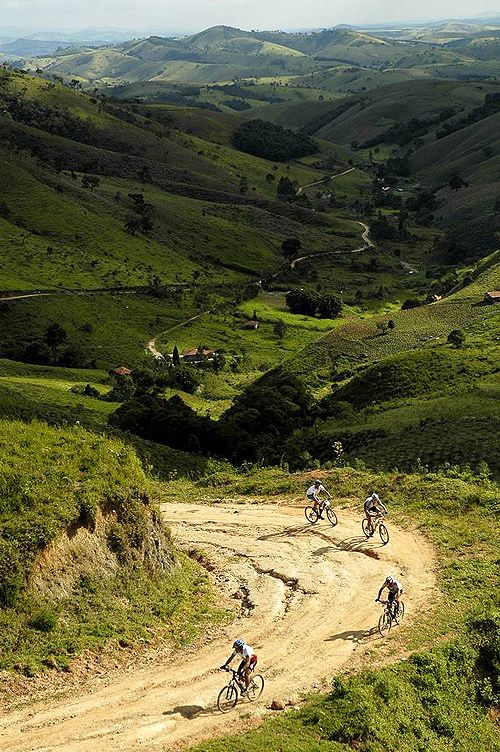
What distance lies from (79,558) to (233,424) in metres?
Result: 39.5

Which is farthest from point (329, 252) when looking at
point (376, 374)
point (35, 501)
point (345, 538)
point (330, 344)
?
point (35, 501)

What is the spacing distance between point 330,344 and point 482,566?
228 ft

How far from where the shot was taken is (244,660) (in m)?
22.9

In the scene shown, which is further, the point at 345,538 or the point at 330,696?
the point at 345,538

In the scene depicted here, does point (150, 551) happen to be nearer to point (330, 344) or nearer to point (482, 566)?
point (482, 566)

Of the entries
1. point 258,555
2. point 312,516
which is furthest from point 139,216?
point 258,555

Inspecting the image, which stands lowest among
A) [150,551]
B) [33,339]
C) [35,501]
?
[33,339]

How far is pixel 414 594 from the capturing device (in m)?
31.4

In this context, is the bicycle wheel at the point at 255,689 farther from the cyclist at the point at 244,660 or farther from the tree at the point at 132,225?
the tree at the point at 132,225

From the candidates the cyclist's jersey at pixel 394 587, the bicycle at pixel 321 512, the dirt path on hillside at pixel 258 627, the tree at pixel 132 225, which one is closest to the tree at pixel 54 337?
the tree at pixel 132 225

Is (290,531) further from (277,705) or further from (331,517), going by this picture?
(277,705)

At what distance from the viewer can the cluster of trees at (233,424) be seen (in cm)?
6234

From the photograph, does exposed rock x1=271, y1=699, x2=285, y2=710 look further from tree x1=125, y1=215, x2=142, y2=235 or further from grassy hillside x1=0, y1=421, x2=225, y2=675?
tree x1=125, y1=215, x2=142, y2=235

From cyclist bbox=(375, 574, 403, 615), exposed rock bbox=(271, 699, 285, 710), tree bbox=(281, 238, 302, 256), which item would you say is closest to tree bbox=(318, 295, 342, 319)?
tree bbox=(281, 238, 302, 256)
